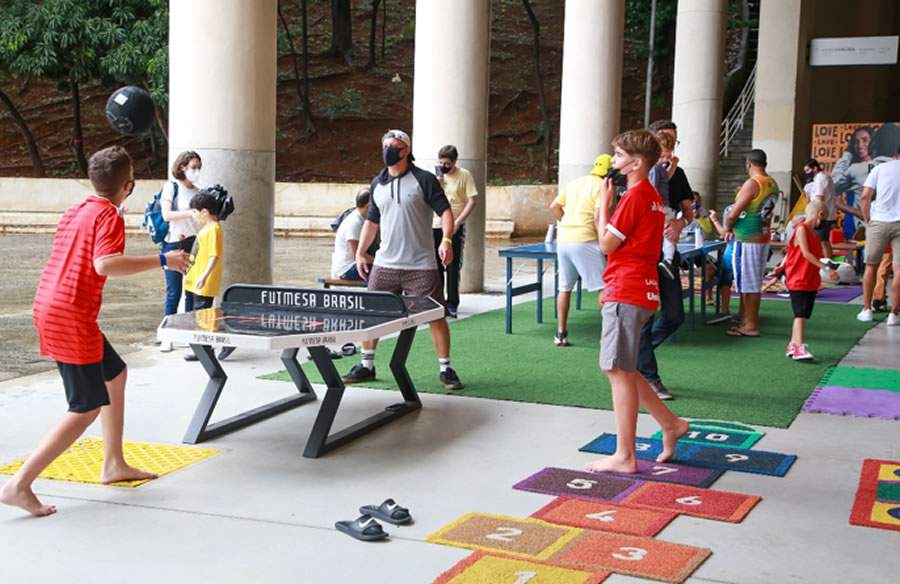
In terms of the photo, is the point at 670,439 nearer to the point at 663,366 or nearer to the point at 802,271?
the point at 663,366

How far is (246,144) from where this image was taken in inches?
409

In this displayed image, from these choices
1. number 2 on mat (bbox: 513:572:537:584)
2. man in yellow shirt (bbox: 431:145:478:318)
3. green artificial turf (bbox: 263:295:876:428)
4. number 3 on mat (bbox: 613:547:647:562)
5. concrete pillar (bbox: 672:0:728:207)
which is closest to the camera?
number 2 on mat (bbox: 513:572:537:584)

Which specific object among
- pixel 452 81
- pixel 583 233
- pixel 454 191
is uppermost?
pixel 452 81

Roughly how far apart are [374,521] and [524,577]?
84 centimetres

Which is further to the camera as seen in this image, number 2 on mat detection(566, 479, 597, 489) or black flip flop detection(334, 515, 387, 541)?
number 2 on mat detection(566, 479, 597, 489)

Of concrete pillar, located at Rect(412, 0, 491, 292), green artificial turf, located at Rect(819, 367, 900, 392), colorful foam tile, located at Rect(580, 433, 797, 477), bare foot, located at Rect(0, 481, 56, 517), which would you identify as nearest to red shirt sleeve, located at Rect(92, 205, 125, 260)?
bare foot, located at Rect(0, 481, 56, 517)

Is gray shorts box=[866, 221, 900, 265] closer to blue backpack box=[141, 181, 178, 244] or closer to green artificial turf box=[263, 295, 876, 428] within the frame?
green artificial turf box=[263, 295, 876, 428]

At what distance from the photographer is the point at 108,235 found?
208 inches

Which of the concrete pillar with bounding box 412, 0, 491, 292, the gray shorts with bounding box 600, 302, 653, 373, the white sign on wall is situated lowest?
the gray shorts with bounding box 600, 302, 653, 373

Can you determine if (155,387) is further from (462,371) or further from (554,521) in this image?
(554,521)

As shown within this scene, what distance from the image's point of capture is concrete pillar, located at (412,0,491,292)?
14367 mm

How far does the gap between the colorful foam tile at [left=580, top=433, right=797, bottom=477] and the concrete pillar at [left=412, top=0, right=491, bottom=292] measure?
7871 mm

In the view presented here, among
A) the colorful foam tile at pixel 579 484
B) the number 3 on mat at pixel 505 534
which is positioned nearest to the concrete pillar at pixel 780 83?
the colorful foam tile at pixel 579 484

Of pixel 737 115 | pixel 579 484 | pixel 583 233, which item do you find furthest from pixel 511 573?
pixel 737 115
